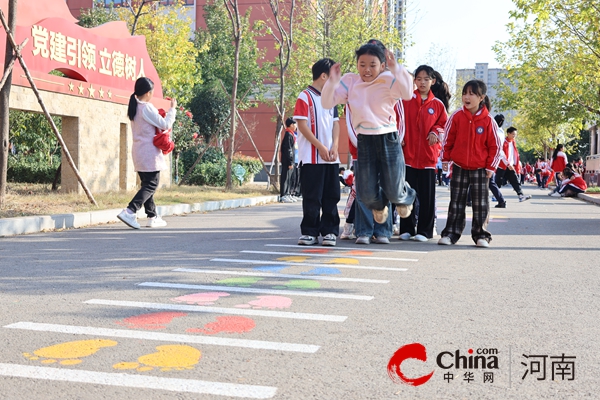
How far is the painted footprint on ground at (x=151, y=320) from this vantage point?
3885 mm

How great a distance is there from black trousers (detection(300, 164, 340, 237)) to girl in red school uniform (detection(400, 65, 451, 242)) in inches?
37.7

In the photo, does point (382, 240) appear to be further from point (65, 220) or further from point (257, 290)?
point (65, 220)

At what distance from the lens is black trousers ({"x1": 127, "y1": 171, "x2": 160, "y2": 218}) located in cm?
922

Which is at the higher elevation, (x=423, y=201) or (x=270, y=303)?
(x=423, y=201)

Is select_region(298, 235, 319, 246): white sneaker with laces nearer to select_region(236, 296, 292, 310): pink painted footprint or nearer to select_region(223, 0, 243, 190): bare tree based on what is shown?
select_region(236, 296, 292, 310): pink painted footprint

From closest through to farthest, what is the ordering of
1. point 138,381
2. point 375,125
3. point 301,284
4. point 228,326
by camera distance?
point 138,381
point 228,326
point 301,284
point 375,125

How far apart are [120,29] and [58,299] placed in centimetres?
1182

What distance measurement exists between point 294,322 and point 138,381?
1217mm

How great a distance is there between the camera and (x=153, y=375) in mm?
3072

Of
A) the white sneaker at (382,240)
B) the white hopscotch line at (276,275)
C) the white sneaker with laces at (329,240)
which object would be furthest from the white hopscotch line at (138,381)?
the white sneaker at (382,240)

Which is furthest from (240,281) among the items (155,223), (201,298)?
(155,223)

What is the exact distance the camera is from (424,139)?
8.02 m

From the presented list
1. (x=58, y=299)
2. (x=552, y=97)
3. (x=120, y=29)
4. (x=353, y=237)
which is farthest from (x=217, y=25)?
(x=58, y=299)

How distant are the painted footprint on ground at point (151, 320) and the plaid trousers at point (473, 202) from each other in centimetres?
435
